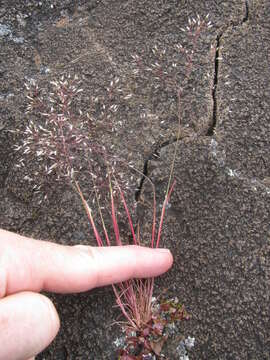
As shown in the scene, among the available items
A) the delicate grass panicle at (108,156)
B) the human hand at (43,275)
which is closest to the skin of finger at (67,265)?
the human hand at (43,275)

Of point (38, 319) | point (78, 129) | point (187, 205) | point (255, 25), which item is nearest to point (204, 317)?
point (187, 205)

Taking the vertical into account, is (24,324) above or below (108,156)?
below

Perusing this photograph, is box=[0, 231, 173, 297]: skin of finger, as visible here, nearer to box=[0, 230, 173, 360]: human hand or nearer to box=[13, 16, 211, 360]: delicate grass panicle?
box=[0, 230, 173, 360]: human hand

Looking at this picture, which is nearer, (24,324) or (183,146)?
(24,324)

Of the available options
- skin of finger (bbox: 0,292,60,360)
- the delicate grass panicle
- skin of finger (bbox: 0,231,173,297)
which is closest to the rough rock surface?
the delicate grass panicle

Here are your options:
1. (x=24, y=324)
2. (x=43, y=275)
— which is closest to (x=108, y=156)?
(x=43, y=275)

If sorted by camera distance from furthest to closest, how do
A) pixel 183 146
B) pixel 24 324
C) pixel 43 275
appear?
1. pixel 183 146
2. pixel 43 275
3. pixel 24 324

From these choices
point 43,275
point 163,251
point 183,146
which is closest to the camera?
point 43,275

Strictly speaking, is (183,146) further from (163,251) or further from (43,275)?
(43,275)
